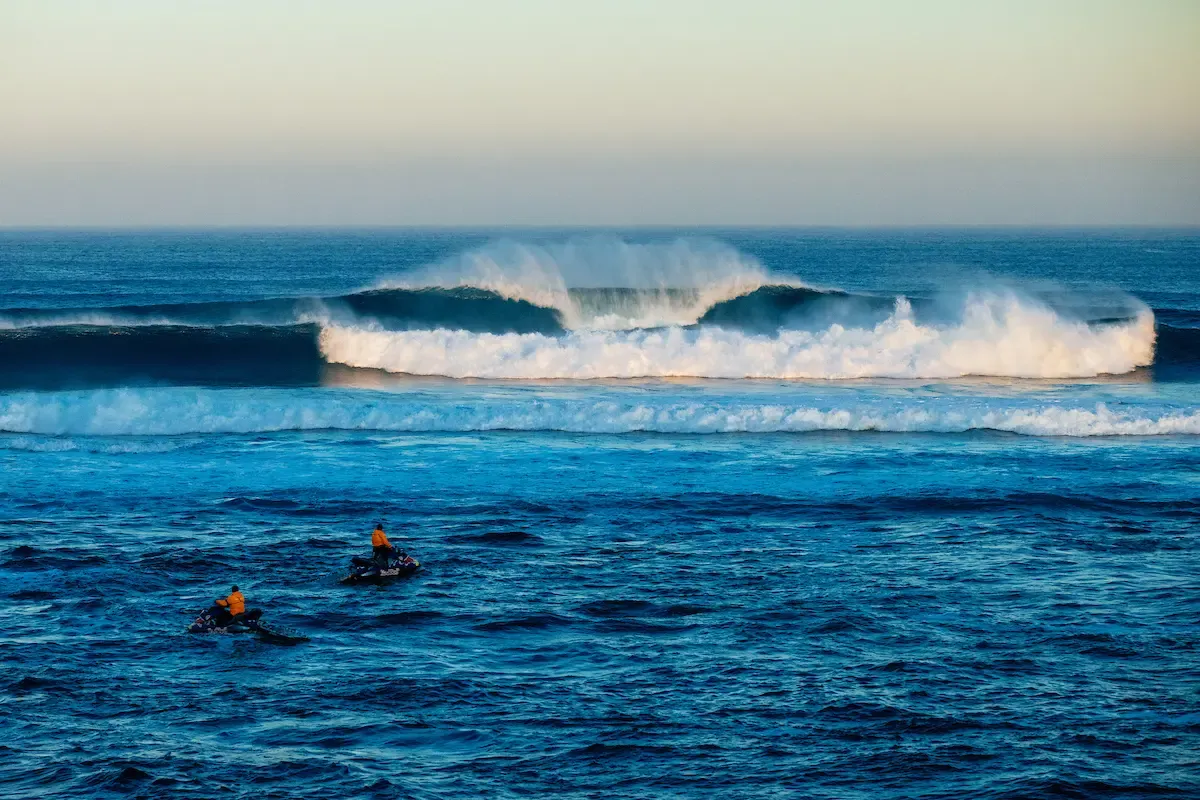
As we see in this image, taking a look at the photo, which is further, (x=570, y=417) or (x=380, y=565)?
(x=570, y=417)

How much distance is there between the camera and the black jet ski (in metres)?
13.6

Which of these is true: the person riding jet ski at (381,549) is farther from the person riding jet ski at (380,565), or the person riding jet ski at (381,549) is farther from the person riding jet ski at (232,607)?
the person riding jet ski at (232,607)

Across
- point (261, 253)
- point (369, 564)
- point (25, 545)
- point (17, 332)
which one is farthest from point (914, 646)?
point (261, 253)

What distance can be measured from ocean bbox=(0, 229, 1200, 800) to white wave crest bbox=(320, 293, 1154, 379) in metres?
0.11

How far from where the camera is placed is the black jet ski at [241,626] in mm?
13648

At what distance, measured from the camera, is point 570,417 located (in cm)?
2675

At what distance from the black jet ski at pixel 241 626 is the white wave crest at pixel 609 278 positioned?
85.7 feet

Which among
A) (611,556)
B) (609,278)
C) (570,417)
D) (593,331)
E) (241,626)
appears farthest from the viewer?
(609,278)

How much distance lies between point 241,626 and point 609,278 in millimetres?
31422

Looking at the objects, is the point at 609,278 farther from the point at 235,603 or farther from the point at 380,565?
the point at 235,603

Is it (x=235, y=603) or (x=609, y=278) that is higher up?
(x=609, y=278)

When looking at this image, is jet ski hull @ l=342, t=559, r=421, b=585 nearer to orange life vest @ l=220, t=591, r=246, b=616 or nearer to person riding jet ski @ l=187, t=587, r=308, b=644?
person riding jet ski @ l=187, t=587, r=308, b=644

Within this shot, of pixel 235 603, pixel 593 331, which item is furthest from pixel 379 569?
pixel 593 331

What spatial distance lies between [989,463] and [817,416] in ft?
14.6
